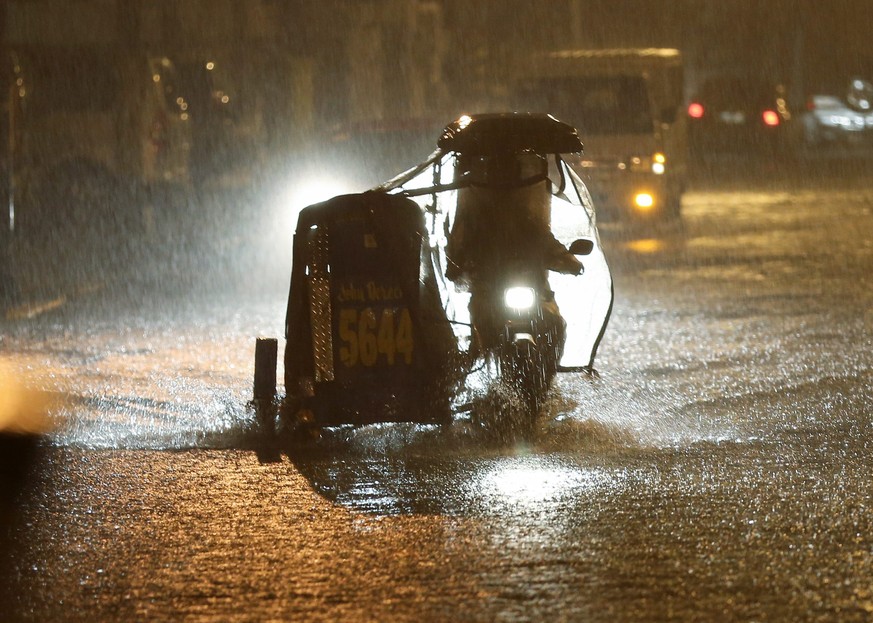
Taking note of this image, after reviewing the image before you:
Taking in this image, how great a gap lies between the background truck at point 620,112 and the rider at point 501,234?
9.49m

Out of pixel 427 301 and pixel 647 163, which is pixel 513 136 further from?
pixel 647 163

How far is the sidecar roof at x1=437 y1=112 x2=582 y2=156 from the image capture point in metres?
6.70

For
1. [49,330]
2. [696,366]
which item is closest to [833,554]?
[696,366]

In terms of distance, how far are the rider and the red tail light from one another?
25.5 meters

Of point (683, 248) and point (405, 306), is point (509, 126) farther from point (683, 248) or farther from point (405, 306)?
point (683, 248)

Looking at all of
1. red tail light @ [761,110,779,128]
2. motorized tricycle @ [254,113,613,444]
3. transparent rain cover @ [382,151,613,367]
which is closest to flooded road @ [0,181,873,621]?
motorized tricycle @ [254,113,613,444]

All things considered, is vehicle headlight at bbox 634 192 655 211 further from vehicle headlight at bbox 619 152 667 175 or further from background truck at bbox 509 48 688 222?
vehicle headlight at bbox 619 152 667 175

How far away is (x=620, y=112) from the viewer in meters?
16.8

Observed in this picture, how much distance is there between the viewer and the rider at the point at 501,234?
22.1ft

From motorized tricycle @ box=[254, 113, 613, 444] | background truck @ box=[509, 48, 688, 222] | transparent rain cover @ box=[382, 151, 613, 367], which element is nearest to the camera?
motorized tricycle @ box=[254, 113, 613, 444]

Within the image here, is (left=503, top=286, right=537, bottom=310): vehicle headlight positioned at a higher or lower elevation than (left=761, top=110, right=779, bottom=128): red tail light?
higher

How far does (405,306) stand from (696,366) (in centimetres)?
282

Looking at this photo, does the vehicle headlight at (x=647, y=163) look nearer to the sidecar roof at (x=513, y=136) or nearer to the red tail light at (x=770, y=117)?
the sidecar roof at (x=513, y=136)

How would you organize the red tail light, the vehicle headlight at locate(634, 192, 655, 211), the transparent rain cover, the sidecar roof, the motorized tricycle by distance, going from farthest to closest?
the red tail light < the vehicle headlight at locate(634, 192, 655, 211) < the transparent rain cover < the sidecar roof < the motorized tricycle
